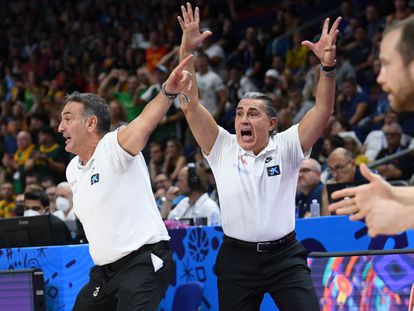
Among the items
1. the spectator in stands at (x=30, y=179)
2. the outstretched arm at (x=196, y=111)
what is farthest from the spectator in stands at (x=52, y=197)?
the outstretched arm at (x=196, y=111)

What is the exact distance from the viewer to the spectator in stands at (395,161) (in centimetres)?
1107

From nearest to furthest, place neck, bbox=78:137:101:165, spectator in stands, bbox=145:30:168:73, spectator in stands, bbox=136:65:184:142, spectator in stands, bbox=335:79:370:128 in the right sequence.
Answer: neck, bbox=78:137:101:165 < spectator in stands, bbox=335:79:370:128 < spectator in stands, bbox=136:65:184:142 < spectator in stands, bbox=145:30:168:73

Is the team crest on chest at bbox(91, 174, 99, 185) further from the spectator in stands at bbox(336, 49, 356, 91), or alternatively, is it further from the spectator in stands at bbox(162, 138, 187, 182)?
the spectator in stands at bbox(336, 49, 356, 91)

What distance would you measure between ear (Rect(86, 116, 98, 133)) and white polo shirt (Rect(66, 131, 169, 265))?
308mm

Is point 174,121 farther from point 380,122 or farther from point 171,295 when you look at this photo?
point 171,295

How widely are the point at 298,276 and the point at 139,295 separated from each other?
40.9 inches

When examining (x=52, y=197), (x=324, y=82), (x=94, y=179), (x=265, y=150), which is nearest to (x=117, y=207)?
(x=94, y=179)

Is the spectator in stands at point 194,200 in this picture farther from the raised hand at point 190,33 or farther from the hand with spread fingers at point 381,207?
the hand with spread fingers at point 381,207

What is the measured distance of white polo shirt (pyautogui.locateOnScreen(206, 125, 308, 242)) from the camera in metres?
6.11

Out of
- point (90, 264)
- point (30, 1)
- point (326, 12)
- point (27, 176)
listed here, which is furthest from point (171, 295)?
point (30, 1)

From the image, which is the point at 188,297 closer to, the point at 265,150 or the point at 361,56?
the point at 265,150

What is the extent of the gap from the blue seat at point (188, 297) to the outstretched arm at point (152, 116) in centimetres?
178

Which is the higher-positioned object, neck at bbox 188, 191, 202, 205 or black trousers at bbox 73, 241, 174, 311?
neck at bbox 188, 191, 202, 205

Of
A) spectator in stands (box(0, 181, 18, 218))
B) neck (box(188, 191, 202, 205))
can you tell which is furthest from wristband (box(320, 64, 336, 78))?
spectator in stands (box(0, 181, 18, 218))
